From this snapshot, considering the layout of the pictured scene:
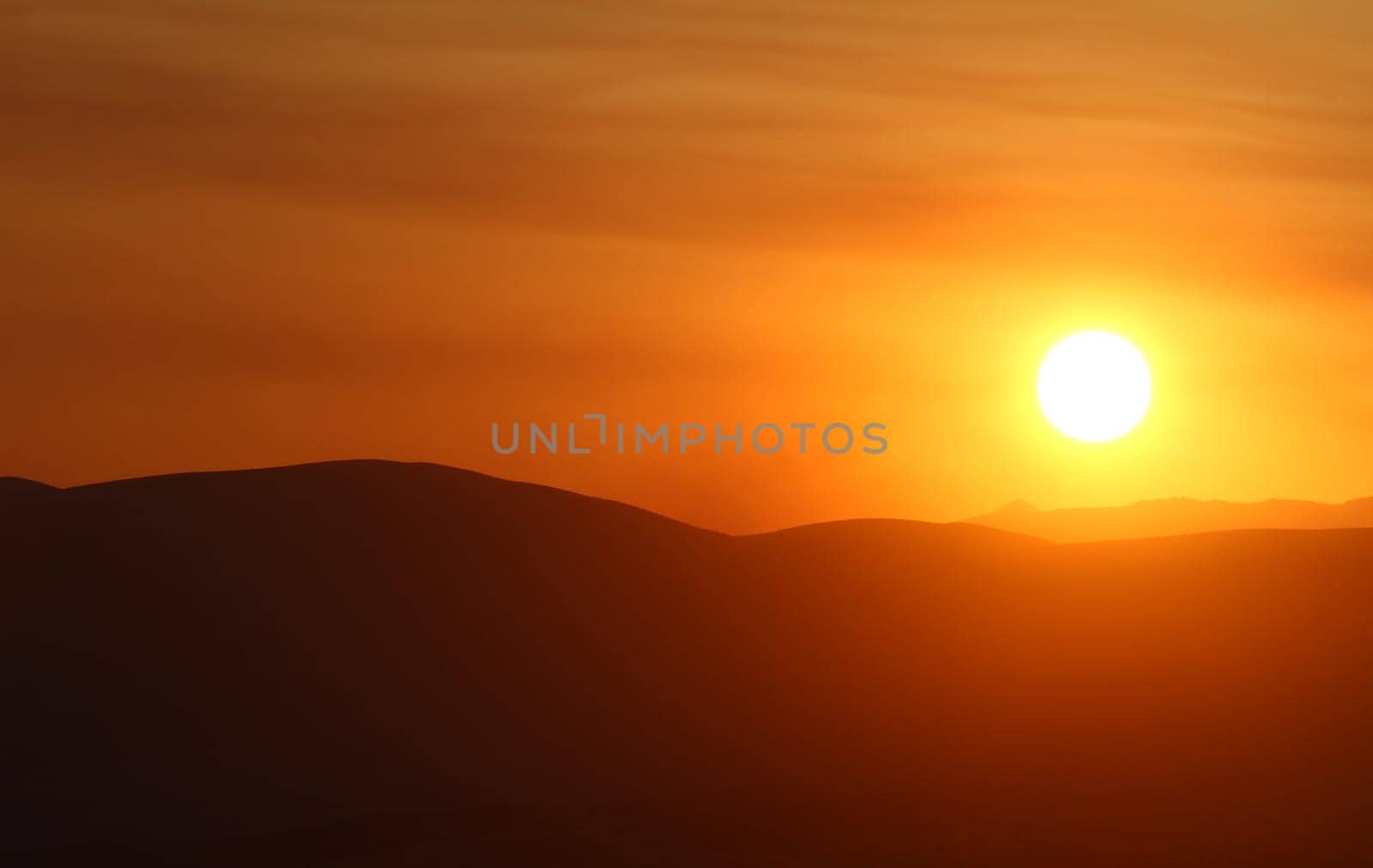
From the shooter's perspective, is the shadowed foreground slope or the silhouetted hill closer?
the shadowed foreground slope

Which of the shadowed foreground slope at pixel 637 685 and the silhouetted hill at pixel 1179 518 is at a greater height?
the silhouetted hill at pixel 1179 518

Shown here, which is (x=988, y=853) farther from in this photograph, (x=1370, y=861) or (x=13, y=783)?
(x=13, y=783)

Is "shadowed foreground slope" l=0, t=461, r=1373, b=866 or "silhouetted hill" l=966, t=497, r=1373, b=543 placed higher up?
"silhouetted hill" l=966, t=497, r=1373, b=543

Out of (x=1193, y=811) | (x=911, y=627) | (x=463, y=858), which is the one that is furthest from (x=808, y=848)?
(x=911, y=627)

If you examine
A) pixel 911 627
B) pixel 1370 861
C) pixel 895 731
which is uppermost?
pixel 911 627

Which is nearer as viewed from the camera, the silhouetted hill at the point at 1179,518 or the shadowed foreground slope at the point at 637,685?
the shadowed foreground slope at the point at 637,685
